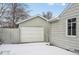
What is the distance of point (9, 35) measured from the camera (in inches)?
682

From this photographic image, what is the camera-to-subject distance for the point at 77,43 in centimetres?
976

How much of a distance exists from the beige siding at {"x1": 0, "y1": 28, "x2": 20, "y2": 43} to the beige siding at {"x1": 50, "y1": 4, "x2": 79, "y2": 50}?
447 centimetres

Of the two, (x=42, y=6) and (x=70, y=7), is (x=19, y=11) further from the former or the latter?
(x=70, y=7)

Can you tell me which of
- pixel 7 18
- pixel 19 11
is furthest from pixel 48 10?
pixel 7 18

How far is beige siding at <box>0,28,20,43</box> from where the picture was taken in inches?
679

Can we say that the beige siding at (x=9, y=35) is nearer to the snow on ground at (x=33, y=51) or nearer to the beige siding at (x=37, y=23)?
the beige siding at (x=37, y=23)

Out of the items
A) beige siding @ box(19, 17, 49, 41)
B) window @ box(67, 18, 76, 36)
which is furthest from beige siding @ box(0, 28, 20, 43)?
window @ box(67, 18, 76, 36)

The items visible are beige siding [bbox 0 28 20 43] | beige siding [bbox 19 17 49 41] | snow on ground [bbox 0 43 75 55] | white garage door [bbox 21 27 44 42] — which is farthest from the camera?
beige siding [bbox 19 17 49 41]

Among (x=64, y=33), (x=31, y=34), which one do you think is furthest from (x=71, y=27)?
(x=31, y=34)

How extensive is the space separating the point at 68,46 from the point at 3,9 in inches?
495

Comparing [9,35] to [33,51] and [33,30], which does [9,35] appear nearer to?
[33,30]

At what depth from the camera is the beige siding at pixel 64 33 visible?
10.0 meters

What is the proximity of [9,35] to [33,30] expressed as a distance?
2.49 m

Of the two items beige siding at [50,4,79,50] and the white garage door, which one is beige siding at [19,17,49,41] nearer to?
the white garage door
